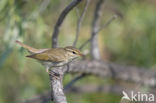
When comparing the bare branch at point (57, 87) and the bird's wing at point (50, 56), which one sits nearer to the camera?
the bare branch at point (57, 87)

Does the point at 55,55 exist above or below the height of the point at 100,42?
below

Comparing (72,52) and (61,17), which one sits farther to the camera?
(72,52)

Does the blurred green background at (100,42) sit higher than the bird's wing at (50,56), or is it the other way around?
the blurred green background at (100,42)

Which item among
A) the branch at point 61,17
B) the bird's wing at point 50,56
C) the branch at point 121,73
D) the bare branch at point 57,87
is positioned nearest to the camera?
the bare branch at point 57,87

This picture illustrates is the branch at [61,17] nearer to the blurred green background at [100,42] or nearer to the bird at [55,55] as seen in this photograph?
the bird at [55,55]

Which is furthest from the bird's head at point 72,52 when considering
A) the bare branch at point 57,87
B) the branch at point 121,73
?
the bare branch at point 57,87

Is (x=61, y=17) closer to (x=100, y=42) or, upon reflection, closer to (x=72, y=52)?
(x=72, y=52)

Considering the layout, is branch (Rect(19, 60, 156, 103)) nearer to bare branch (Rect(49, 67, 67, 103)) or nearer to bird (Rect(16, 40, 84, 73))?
bird (Rect(16, 40, 84, 73))

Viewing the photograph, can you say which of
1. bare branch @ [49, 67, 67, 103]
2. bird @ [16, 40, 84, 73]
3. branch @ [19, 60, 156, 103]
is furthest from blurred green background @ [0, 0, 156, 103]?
bare branch @ [49, 67, 67, 103]

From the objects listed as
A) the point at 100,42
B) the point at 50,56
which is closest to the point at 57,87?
the point at 50,56

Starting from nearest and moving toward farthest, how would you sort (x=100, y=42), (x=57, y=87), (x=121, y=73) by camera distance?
(x=57, y=87), (x=121, y=73), (x=100, y=42)

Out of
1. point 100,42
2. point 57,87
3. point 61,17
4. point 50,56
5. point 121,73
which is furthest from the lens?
point 100,42

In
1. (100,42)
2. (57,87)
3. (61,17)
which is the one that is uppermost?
(100,42)

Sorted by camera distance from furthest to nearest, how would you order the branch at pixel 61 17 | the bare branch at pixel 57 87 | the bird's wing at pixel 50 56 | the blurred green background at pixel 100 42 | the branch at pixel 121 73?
1. the blurred green background at pixel 100 42
2. the branch at pixel 121 73
3. the bird's wing at pixel 50 56
4. the branch at pixel 61 17
5. the bare branch at pixel 57 87
